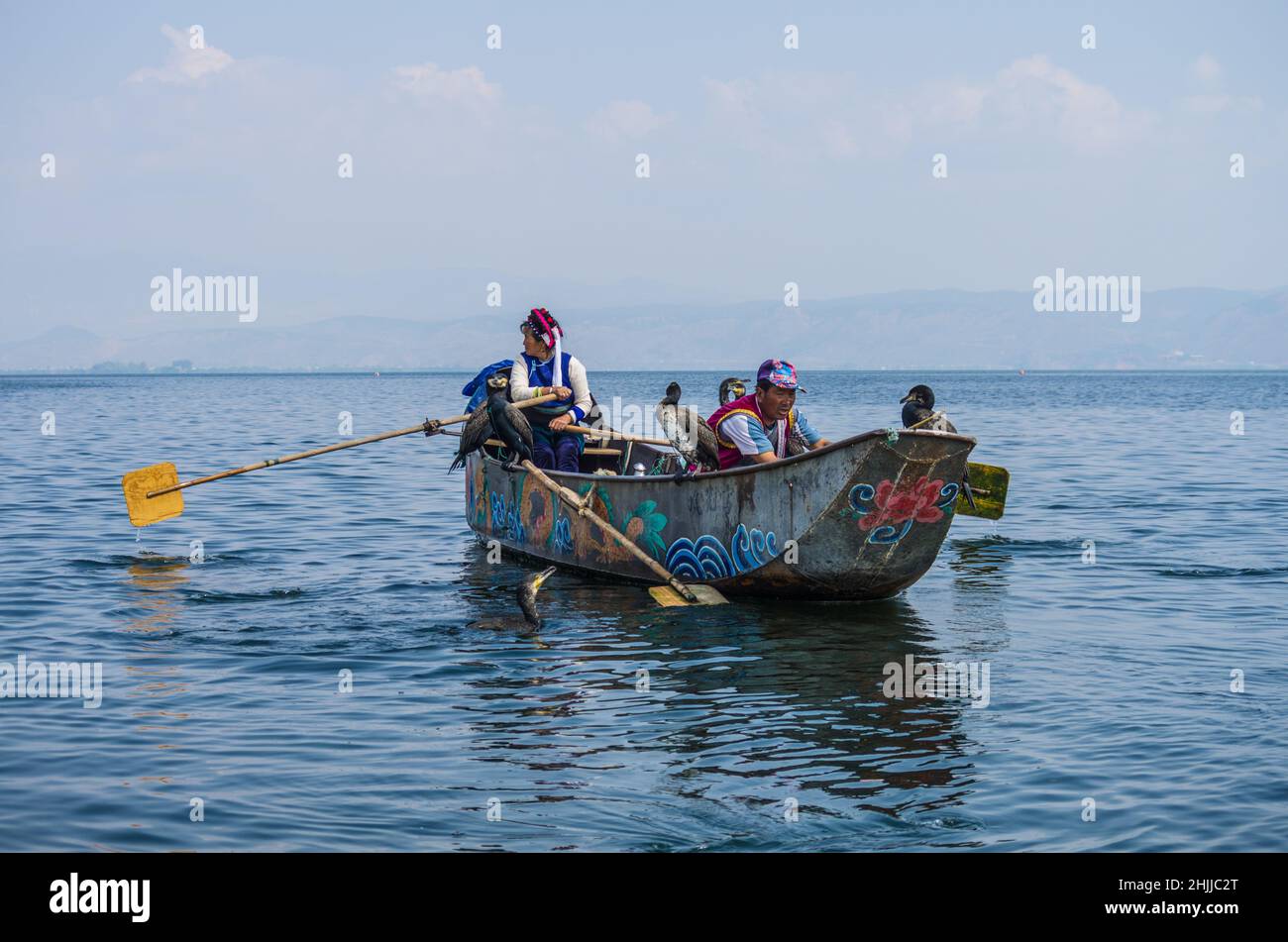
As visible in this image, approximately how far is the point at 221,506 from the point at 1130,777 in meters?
18.3

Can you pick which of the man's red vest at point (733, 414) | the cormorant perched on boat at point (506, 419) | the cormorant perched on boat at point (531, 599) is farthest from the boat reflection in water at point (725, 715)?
the cormorant perched on boat at point (506, 419)

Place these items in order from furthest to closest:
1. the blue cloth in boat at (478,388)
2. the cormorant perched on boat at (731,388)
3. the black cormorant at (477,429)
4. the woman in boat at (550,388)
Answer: the blue cloth in boat at (478,388), the black cormorant at (477,429), the woman in boat at (550,388), the cormorant perched on boat at (731,388)

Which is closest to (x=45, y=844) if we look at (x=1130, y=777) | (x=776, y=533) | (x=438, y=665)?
(x=438, y=665)

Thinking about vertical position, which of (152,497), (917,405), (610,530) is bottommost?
(610,530)

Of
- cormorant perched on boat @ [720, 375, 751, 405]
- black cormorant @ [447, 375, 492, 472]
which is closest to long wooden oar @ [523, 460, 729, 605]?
black cormorant @ [447, 375, 492, 472]

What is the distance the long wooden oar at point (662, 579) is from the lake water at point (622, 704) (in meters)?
0.17

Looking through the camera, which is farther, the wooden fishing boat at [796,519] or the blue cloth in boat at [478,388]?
the blue cloth in boat at [478,388]

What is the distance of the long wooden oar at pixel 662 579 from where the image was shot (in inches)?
499

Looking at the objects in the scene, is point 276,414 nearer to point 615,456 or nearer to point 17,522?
point 17,522

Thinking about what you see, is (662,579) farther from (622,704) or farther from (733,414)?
(622,704)

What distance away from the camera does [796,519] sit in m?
11.9

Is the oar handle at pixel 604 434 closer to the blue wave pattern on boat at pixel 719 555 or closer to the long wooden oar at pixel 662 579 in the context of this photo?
the long wooden oar at pixel 662 579

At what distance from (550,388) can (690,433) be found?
97.5 inches

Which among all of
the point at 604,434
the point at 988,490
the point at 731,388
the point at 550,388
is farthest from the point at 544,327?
the point at 988,490
